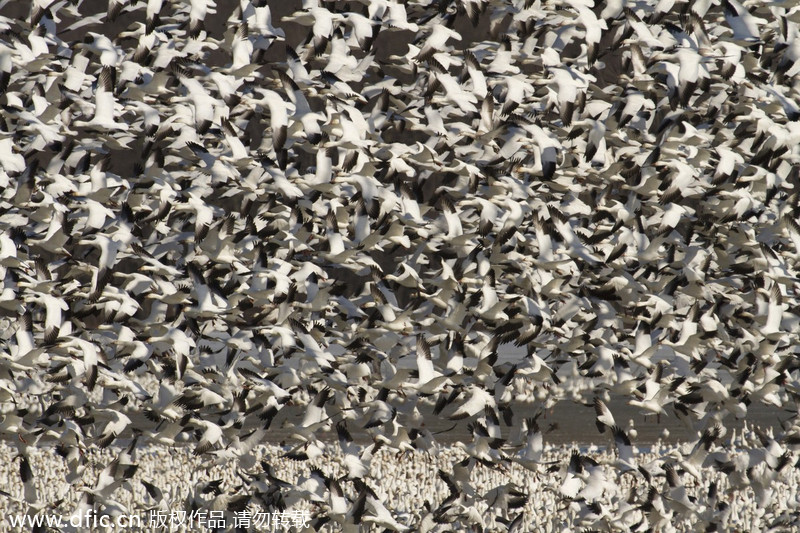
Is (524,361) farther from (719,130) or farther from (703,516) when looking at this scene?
(719,130)

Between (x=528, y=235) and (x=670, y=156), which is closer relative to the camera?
(x=670, y=156)

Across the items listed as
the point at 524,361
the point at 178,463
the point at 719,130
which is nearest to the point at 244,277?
the point at 524,361

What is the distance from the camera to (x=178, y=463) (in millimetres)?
12945

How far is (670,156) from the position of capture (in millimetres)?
6676

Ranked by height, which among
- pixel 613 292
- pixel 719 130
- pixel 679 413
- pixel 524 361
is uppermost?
pixel 719 130

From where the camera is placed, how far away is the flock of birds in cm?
633

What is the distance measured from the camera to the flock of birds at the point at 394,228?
6.33m

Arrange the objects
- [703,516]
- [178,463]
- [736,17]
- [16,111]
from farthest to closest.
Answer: [178,463] < [703,516] < [736,17] < [16,111]

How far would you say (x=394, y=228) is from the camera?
6617 millimetres

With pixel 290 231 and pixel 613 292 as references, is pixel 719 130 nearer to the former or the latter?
pixel 613 292

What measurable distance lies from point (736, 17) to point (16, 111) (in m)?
5.36

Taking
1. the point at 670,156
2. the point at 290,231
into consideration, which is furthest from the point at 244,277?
the point at 670,156

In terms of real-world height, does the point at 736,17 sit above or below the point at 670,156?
above

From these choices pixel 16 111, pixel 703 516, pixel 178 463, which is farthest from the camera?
pixel 178 463
